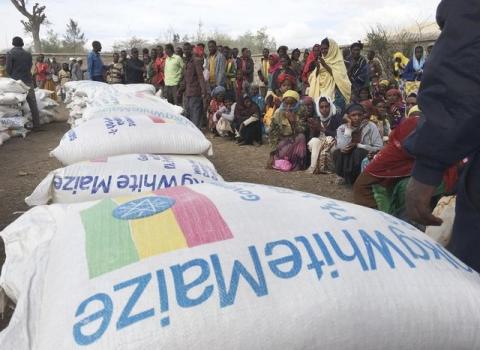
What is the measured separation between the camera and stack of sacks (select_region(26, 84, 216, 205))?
2.21m

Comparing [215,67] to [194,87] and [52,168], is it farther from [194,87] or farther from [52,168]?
[52,168]

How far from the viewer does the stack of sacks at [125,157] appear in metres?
2.21

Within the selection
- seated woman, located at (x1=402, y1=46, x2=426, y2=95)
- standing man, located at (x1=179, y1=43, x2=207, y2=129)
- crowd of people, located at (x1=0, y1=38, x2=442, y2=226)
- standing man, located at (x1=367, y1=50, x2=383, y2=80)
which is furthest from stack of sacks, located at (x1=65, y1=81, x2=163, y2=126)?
seated woman, located at (x1=402, y1=46, x2=426, y2=95)

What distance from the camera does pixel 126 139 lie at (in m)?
2.84

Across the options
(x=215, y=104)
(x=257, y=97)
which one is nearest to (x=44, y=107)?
(x=215, y=104)

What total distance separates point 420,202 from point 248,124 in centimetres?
509

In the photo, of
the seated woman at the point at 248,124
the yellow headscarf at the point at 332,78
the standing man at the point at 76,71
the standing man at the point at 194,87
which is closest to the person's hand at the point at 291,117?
the yellow headscarf at the point at 332,78

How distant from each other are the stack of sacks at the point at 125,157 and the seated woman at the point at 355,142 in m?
1.52

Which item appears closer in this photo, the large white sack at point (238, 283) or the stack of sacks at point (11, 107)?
the large white sack at point (238, 283)

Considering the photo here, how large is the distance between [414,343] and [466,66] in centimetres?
62

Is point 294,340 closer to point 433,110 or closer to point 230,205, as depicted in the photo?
point 230,205

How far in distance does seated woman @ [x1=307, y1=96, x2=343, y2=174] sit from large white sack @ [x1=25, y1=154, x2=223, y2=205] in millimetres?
2405

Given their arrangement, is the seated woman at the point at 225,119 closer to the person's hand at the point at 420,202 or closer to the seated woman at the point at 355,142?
the seated woman at the point at 355,142

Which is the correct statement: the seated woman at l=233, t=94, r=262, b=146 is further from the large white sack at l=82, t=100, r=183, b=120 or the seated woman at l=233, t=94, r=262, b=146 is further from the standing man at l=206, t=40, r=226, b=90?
the large white sack at l=82, t=100, r=183, b=120
